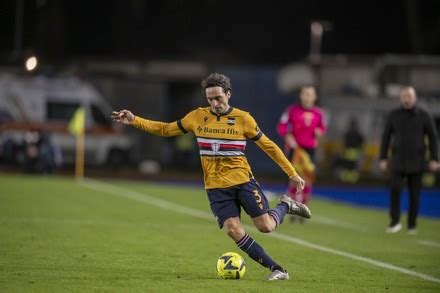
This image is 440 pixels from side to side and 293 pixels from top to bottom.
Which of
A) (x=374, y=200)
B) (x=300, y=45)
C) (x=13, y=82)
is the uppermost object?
(x=300, y=45)

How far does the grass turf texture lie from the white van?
1541 cm

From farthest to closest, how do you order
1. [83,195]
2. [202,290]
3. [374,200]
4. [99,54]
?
1. [99,54]
2. [374,200]
3. [83,195]
4. [202,290]

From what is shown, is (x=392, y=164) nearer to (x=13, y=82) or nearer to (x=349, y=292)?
(x=349, y=292)

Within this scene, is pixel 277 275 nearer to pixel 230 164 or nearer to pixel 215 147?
pixel 230 164

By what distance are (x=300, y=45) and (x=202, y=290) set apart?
42303 mm

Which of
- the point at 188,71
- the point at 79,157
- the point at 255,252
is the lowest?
the point at 255,252

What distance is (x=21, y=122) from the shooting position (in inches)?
1379

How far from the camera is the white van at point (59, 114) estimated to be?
3512 centimetres

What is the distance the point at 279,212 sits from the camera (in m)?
9.73

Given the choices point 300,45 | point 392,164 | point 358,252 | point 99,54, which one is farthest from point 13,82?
point 358,252

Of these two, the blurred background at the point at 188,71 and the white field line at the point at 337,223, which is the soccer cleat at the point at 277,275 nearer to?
the white field line at the point at 337,223

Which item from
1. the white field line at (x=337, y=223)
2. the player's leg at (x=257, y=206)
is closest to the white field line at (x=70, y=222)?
the white field line at (x=337, y=223)

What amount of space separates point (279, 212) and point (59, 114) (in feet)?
89.2

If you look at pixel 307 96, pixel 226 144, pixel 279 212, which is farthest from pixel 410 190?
pixel 226 144
